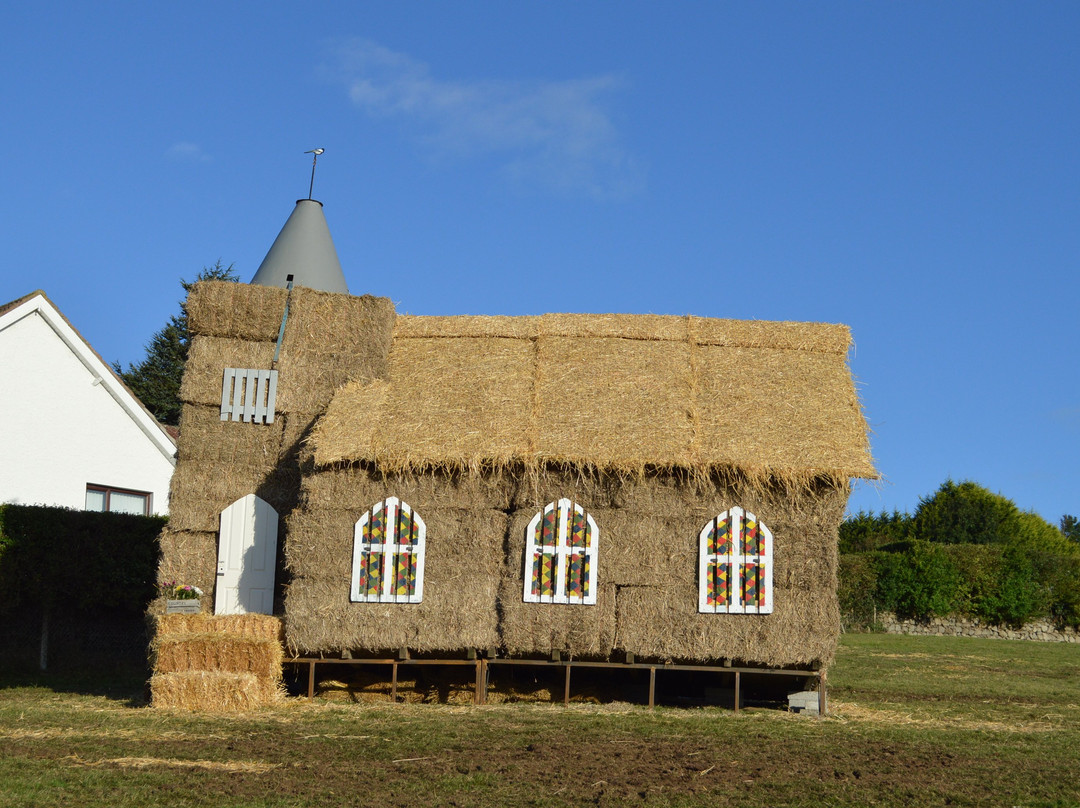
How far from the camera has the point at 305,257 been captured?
21938 millimetres

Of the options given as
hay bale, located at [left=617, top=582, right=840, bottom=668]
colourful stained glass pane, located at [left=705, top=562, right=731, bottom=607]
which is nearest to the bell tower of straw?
hay bale, located at [left=617, top=582, right=840, bottom=668]

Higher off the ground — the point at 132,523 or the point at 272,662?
the point at 132,523

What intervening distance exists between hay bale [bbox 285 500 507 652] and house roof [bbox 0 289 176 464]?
926cm

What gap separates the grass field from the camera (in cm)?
908

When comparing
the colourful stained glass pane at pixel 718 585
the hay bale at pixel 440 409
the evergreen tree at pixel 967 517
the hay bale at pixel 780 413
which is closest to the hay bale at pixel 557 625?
the colourful stained glass pane at pixel 718 585

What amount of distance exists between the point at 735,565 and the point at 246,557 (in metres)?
7.81

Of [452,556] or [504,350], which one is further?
[504,350]

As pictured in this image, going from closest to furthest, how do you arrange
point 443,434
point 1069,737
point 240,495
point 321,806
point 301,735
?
point 321,806, point 301,735, point 1069,737, point 443,434, point 240,495

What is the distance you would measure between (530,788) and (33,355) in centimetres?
1744

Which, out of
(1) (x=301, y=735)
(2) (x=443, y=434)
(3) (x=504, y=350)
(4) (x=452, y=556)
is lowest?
(1) (x=301, y=735)

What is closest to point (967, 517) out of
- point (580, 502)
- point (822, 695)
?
point (822, 695)

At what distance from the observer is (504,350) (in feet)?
58.0

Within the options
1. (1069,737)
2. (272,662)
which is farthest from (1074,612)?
(272,662)

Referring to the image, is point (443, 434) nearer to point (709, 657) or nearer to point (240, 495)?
point (240, 495)
